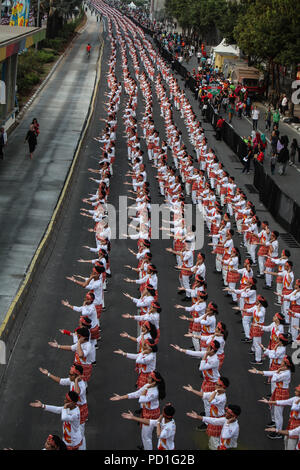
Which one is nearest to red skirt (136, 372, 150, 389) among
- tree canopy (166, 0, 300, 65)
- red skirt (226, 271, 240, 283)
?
red skirt (226, 271, 240, 283)

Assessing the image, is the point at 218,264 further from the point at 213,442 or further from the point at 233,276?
the point at 213,442

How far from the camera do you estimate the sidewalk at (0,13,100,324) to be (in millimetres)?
19859

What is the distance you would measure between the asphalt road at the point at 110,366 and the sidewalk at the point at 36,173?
76cm

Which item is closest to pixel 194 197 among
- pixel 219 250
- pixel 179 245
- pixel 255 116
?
pixel 219 250

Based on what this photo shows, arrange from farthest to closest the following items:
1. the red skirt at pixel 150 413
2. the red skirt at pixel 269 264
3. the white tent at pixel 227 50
A: the white tent at pixel 227 50, the red skirt at pixel 269 264, the red skirt at pixel 150 413

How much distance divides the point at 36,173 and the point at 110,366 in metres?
15.1

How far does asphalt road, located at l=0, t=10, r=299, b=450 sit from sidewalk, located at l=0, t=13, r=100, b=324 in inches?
29.7

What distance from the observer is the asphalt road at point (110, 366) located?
12547 mm

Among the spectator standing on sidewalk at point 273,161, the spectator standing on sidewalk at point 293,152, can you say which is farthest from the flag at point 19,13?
the spectator standing on sidewalk at point 273,161

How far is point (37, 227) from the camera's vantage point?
22312mm

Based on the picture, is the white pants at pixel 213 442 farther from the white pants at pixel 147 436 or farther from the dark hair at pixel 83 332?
the dark hair at pixel 83 332

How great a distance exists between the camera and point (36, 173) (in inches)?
1123

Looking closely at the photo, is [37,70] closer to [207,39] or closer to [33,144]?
[33,144]
